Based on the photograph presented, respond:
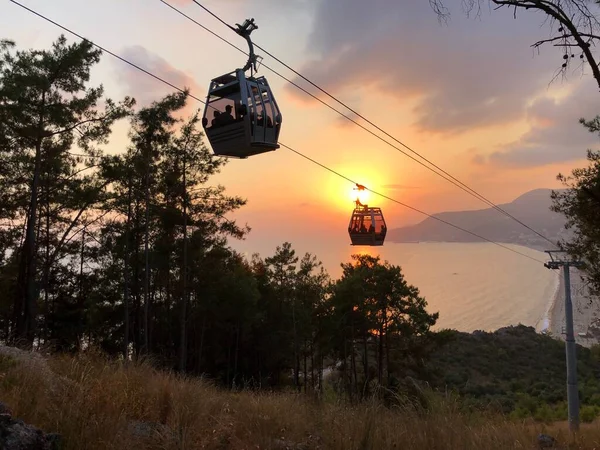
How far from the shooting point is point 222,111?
8383 millimetres

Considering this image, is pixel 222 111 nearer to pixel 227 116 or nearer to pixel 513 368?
pixel 227 116

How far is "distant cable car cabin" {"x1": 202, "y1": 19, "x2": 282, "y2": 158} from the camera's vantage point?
26.0ft

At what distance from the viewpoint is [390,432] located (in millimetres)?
4148

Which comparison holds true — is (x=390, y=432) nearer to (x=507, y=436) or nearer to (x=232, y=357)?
(x=507, y=436)

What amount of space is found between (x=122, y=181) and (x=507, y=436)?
24.0 meters

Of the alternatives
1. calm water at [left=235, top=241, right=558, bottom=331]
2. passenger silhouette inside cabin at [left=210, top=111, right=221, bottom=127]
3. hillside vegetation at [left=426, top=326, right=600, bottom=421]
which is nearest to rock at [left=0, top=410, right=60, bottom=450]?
passenger silhouette inside cabin at [left=210, top=111, right=221, bottom=127]

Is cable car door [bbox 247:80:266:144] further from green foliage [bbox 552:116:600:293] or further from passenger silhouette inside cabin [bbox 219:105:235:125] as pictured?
green foliage [bbox 552:116:600:293]

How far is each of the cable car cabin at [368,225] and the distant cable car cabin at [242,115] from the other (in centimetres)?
802

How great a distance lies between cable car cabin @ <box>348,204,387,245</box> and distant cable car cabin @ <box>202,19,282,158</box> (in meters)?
8.02

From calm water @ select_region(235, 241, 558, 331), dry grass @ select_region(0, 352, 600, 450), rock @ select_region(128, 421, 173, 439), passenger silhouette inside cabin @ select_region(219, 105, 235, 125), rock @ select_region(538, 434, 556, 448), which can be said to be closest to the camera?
dry grass @ select_region(0, 352, 600, 450)

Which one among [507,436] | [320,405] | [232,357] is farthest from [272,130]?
[232,357]

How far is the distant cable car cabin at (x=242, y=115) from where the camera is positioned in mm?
7938

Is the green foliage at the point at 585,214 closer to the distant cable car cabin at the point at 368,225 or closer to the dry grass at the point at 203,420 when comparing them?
the distant cable car cabin at the point at 368,225

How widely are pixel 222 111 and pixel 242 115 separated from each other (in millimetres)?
727
